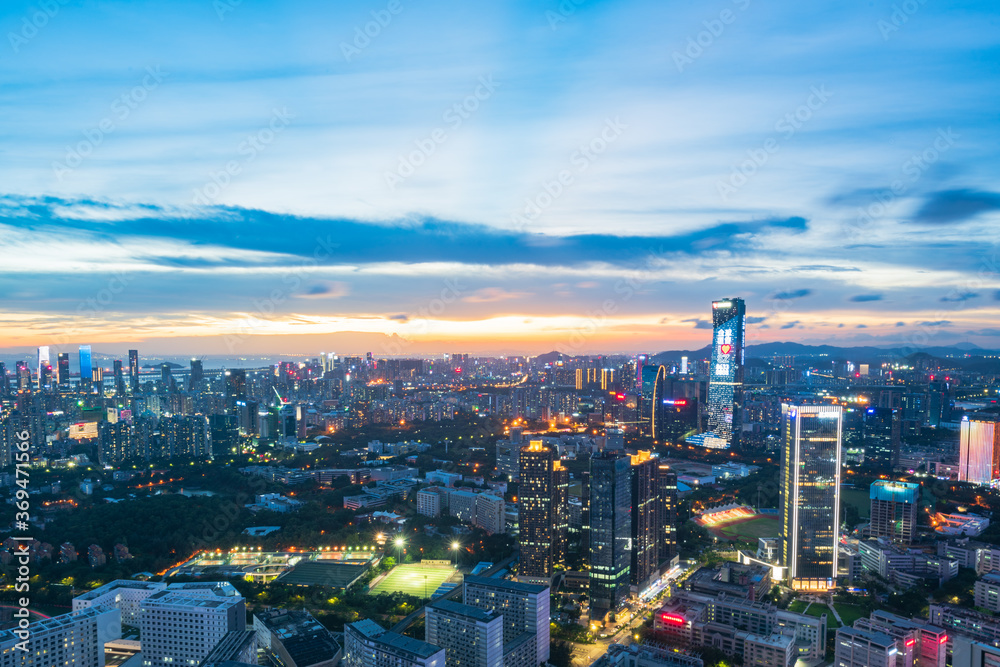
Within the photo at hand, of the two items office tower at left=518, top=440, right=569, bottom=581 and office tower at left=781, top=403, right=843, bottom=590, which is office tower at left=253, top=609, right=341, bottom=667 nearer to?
office tower at left=518, top=440, right=569, bottom=581

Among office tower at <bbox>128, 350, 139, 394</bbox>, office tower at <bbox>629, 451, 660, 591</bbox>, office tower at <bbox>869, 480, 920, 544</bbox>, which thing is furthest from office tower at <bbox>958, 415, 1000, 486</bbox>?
office tower at <bbox>128, 350, 139, 394</bbox>

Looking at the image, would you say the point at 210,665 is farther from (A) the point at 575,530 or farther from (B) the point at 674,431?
(B) the point at 674,431

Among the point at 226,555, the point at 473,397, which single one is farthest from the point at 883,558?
the point at 473,397

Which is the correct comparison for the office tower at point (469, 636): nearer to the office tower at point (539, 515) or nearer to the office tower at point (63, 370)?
the office tower at point (539, 515)

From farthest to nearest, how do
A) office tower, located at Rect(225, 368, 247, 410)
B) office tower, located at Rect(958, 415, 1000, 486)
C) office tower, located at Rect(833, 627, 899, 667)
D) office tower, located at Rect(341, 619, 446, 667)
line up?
office tower, located at Rect(225, 368, 247, 410), office tower, located at Rect(958, 415, 1000, 486), office tower, located at Rect(833, 627, 899, 667), office tower, located at Rect(341, 619, 446, 667)

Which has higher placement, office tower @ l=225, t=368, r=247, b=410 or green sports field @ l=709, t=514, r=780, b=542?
office tower @ l=225, t=368, r=247, b=410
